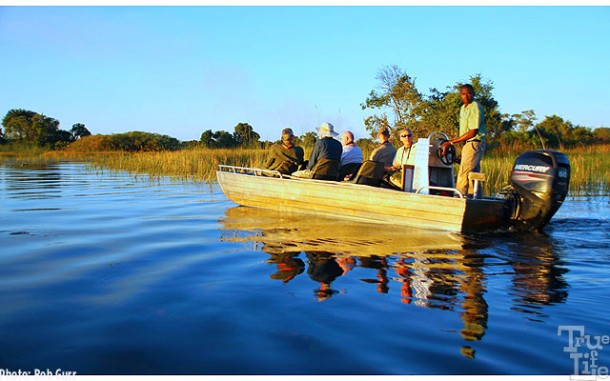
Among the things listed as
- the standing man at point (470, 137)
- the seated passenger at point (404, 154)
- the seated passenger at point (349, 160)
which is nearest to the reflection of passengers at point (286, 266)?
the seated passenger at point (404, 154)

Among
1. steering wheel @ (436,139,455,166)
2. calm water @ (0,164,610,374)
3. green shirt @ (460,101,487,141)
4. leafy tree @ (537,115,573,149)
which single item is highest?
leafy tree @ (537,115,573,149)

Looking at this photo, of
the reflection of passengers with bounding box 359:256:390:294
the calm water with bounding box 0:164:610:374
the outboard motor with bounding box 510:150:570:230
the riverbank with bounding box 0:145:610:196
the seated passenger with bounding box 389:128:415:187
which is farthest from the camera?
the riverbank with bounding box 0:145:610:196

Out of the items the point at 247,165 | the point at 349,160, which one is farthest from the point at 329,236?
the point at 247,165

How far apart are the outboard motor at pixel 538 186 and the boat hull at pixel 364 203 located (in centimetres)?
27

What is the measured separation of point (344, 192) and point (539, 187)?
296 centimetres

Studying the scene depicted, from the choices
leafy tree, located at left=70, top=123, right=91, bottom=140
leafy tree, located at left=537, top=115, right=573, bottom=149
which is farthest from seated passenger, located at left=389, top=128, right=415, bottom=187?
leafy tree, located at left=70, top=123, right=91, bottom=140

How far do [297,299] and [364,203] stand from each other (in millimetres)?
4376

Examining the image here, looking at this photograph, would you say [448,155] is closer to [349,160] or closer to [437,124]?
[349,160]

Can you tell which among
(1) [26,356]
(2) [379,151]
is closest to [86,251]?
(1) [26,356]

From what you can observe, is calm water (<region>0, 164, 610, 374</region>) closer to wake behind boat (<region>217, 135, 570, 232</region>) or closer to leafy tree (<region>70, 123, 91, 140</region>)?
wake behind boat (<region>217, 135, 570, 232</region>)

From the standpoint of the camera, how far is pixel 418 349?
3123 mm

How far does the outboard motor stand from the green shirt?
85 cm

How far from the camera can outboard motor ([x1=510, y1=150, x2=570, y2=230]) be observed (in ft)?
22.9

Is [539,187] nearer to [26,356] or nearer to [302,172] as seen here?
[302,172]
